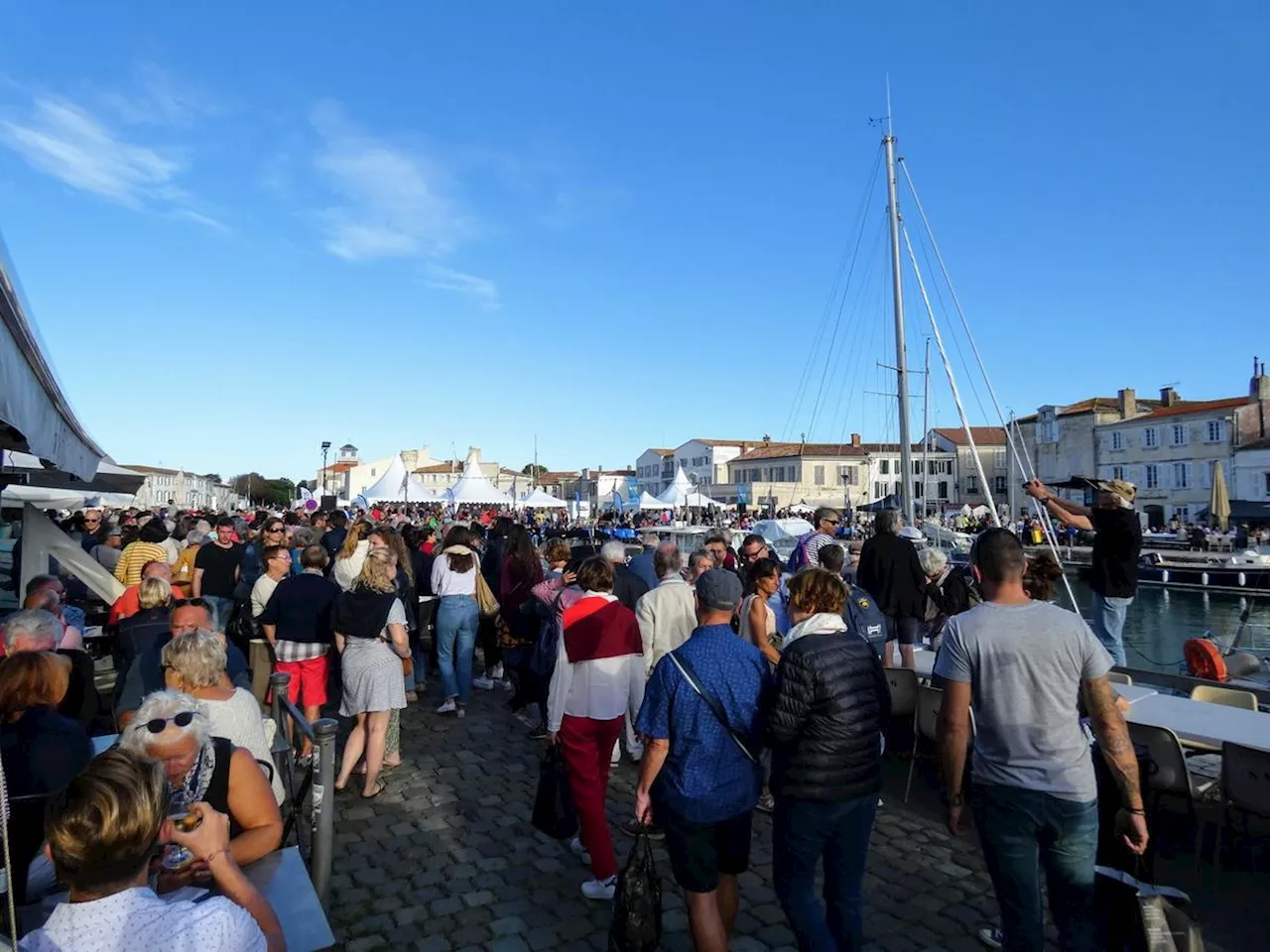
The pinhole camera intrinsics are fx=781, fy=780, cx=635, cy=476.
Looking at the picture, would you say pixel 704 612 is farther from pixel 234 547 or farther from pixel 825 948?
pixel 234 547

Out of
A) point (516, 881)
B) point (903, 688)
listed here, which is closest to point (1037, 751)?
point (516, 881)

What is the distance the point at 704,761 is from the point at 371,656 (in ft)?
10.6

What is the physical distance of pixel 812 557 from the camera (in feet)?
26.9

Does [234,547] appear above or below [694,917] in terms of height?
above

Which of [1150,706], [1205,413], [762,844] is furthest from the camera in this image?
[1205,413]

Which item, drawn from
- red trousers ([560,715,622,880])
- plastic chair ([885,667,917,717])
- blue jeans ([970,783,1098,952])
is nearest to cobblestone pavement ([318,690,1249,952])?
red trousers ([560,715,622,880])

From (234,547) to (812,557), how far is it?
679 centimetres

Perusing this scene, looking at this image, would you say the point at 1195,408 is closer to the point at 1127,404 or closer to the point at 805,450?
the point at 1127,404

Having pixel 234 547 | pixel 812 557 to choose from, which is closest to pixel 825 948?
pixel 812 557

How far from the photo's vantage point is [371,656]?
18.4 feet

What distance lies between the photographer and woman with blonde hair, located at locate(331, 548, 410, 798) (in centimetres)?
553

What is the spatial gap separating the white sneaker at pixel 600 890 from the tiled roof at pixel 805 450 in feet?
240

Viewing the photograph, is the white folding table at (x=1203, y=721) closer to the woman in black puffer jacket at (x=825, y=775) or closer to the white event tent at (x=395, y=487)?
the woman in black puffer jacket at (x=825, y=775)

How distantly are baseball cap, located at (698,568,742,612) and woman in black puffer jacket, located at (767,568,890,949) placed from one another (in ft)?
1.03
